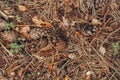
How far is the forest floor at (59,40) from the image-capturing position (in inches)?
95.4

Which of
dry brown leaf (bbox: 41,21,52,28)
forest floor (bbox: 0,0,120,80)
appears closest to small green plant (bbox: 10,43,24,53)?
forest floor (bbox: 0,0,120,80)

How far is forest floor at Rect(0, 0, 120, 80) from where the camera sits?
95.4 inches

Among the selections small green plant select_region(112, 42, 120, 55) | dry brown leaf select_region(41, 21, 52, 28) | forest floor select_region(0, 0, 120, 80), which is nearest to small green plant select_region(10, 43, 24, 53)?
forest floor select_region(0, 0, 120, 80)

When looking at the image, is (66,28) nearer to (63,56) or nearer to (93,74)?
(63,56)

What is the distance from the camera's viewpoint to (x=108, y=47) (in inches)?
101

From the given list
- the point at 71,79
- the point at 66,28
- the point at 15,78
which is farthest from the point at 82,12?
the point at 15,78

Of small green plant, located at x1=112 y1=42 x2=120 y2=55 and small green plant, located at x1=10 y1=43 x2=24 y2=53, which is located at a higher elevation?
small green plant, located at x1=10 y1=43 x2=24 y2=53

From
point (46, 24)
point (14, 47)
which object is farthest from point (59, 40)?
point (14, 47)

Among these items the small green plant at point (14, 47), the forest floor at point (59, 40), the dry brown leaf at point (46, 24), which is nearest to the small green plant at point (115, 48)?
→ the forest floor at point (59, 40)

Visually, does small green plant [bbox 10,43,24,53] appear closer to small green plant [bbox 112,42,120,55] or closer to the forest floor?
the forest floor

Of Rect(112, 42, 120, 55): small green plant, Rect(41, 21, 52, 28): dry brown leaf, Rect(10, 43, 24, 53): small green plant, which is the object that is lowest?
Rect(112, 42, 120, 55): small green plant

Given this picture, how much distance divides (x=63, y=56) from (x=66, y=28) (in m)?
0.24

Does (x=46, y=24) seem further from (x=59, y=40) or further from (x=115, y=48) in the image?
(x=115, y=48)

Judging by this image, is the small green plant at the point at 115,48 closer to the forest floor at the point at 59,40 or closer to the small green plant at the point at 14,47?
the forest floor at the point at 59,40
